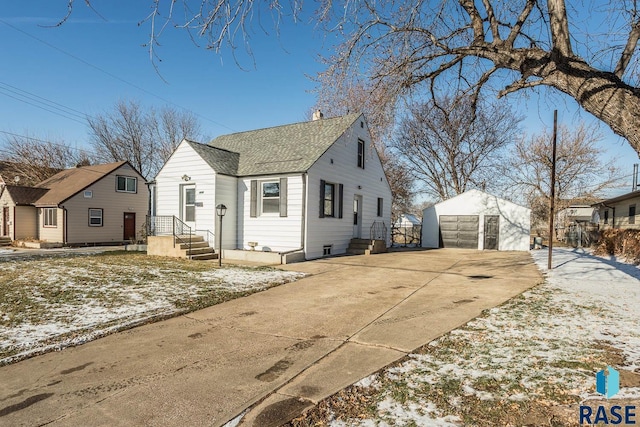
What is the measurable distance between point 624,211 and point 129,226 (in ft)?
108

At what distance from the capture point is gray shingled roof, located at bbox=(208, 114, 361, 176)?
13.4 metres

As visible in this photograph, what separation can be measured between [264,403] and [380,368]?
49.6 inches

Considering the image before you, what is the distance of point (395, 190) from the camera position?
29.0m

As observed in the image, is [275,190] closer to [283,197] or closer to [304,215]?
[283,197]

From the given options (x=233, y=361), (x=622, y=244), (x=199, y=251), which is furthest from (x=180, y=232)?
(x=622, y=244)

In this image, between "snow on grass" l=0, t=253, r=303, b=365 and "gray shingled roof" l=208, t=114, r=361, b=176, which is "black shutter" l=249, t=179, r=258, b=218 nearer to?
"gray shingled roof" l=208, t=114, r=361, b=176

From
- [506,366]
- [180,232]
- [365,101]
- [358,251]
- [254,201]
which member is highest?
[365,101]

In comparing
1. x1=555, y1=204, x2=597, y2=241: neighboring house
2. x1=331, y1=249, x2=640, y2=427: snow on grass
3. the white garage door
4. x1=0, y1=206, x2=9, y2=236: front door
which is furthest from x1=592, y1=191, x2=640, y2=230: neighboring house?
x1=0, y1=206, x2=9, y2=236: front door

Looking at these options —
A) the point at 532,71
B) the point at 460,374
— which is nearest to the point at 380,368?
the point at 460,374

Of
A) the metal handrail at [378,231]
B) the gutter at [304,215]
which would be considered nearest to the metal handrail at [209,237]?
the gutter at [304,215]

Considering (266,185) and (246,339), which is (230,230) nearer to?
(266,185)

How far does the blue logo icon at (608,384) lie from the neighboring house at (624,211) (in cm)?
2146

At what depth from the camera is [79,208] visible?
20.2 metres

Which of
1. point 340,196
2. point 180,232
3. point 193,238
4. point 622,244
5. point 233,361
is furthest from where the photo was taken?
point 340,196
